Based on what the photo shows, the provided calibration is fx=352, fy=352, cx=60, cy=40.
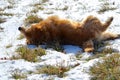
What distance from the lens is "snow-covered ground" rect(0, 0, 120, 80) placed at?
6305 mm

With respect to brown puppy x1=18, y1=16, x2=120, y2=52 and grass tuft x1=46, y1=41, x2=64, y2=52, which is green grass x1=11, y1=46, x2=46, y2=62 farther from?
brown puppy x1=18, y1=16, x2=120, y2=52

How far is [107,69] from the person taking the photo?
19.7 feet

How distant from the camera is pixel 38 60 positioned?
7059mm

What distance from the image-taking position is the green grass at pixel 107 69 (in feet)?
18.9

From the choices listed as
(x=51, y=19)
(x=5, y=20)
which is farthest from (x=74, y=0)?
(x=51, y=19)

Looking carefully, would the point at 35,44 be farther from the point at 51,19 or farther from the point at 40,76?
the point at 40,76

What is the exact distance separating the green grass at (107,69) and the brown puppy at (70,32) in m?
1.29

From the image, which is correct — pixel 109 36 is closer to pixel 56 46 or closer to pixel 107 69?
pixel 56 46

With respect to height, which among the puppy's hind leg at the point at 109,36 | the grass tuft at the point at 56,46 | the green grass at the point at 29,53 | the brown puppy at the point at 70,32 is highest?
the brown puppy at the point at 70,32

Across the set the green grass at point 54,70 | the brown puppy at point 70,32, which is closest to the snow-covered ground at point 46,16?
the green grass at point 54,70

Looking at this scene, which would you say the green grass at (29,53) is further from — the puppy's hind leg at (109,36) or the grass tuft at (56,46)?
the puppy's hind leg at (109,36)

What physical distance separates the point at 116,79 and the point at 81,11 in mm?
5533

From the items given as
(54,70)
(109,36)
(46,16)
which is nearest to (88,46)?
(109,36)

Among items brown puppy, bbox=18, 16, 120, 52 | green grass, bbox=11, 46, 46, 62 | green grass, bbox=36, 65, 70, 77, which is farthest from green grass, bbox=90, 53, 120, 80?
green grass, bbox=11, 46, 46, 62
